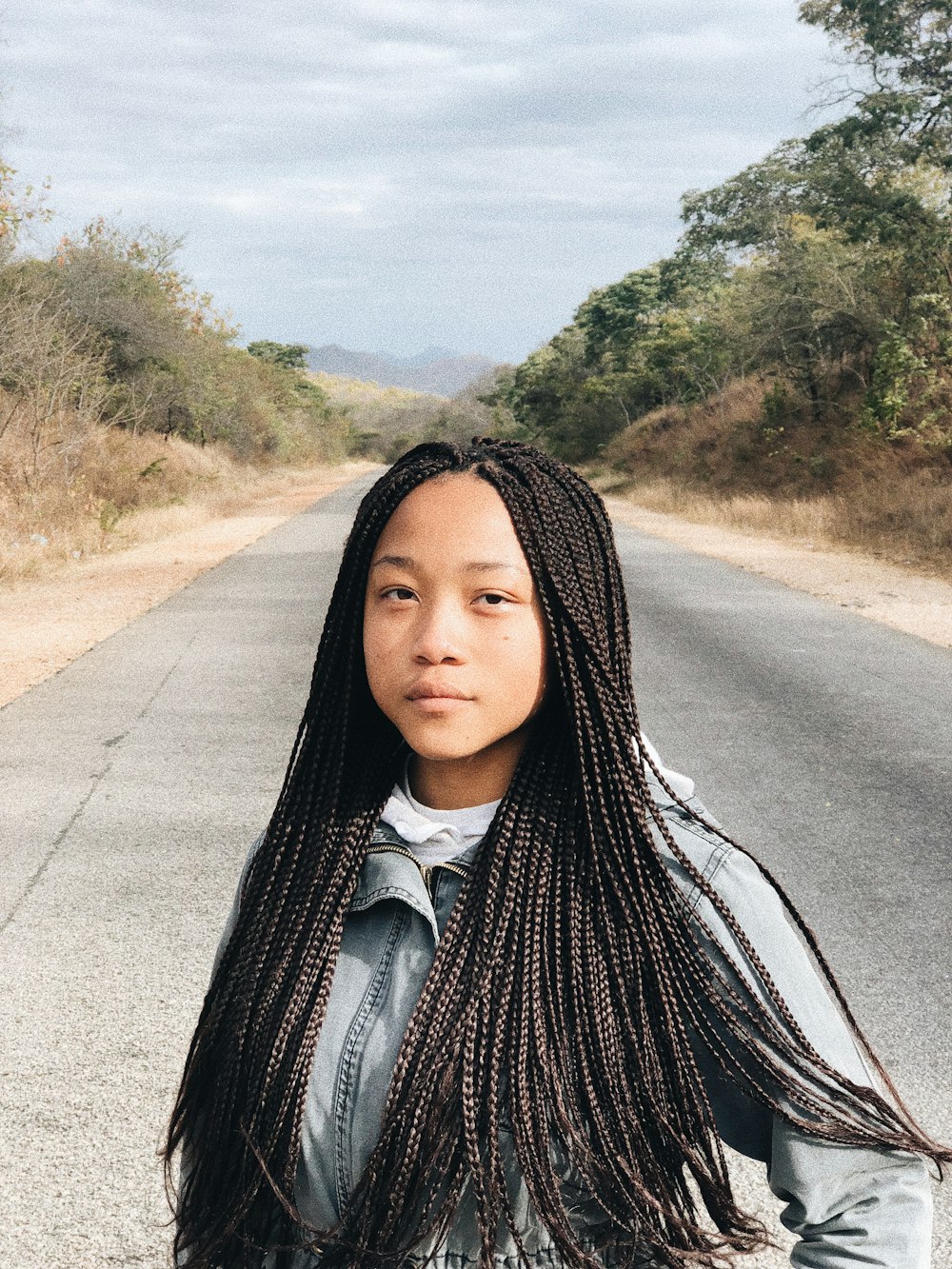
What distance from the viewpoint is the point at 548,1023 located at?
1344 mm

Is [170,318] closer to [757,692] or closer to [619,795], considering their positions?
[757,692]

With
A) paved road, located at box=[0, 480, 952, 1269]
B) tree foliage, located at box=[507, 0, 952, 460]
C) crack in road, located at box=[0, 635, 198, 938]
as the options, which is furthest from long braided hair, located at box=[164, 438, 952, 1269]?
tree foliage, located at box=[507, 0, 952, 460]

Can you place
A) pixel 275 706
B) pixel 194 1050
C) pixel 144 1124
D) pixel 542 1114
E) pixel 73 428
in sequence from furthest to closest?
1. pixel 73 428
2. pixel 275 706
3. pixel 144 1124
4. pixel 194 1050
5. pixel 542 1114

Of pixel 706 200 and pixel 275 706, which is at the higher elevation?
pixel 706 200

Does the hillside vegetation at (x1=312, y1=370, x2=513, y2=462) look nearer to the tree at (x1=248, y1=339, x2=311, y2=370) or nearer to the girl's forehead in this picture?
the tree at (x1=248, y1=339, x2=311, y2=370)

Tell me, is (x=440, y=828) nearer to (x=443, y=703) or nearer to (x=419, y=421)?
(x=443, y=703)

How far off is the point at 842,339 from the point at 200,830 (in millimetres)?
25813

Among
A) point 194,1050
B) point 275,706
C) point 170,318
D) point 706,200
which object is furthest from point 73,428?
point 706,200

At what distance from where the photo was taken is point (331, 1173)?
1.42 metres

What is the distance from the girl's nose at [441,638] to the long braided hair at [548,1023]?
0.10 meters

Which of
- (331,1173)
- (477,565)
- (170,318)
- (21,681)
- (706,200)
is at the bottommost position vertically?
(21,681)

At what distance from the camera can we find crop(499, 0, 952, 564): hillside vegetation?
22.3 m

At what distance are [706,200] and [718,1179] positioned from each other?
4766 centimetres

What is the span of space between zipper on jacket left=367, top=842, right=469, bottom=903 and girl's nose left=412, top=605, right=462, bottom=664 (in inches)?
8.2
